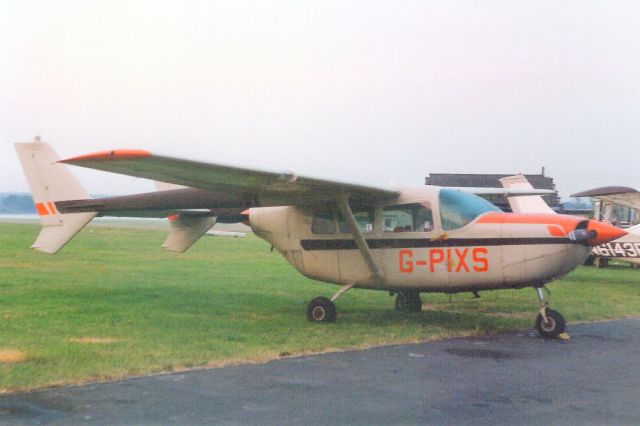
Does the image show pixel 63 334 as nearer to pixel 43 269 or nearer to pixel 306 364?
pixel 306 364

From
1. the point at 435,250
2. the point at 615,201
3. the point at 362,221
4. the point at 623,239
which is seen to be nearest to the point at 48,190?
the point at 362,221

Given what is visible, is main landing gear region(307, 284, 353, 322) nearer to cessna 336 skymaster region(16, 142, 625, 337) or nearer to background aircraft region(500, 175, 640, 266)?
cessna 336 skymaster region(16, 142, 625, 337)

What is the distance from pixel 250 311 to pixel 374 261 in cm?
259

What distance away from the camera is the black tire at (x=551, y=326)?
10422 millimetres

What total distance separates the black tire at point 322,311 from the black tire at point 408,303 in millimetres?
1856

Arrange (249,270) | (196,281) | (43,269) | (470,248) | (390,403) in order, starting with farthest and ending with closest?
(249,270) < (43,269) < (196,281) < (470,248) < (390,403)

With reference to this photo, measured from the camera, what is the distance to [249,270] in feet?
71.1

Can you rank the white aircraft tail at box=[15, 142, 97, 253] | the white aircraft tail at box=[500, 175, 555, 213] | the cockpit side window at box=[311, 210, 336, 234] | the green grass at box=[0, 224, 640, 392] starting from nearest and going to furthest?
the green grass at box=[0, 224, 640, 392], the cockpit side window at box=[311, 210, 336, 234], the white aircraft tail at box=[15, 142, 97, 253], the white aircraft tail at box=[500, 175, 555, 213]

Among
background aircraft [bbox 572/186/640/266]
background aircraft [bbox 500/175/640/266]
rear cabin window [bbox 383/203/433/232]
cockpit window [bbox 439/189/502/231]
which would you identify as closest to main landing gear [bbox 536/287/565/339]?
cockpit window [bbox 439/189/502/231]

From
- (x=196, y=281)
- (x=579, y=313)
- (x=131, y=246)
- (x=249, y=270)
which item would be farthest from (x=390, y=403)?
(x=131, y=246)

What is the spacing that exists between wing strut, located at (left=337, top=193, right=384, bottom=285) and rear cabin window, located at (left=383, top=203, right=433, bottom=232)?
0.53 m

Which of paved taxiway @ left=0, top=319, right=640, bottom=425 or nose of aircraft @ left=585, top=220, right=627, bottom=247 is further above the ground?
nose of aircraft @ left=585, top=220, right=627, bottom=247

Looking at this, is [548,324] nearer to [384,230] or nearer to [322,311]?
[384,230]

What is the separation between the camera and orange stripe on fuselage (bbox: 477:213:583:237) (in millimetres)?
10258
